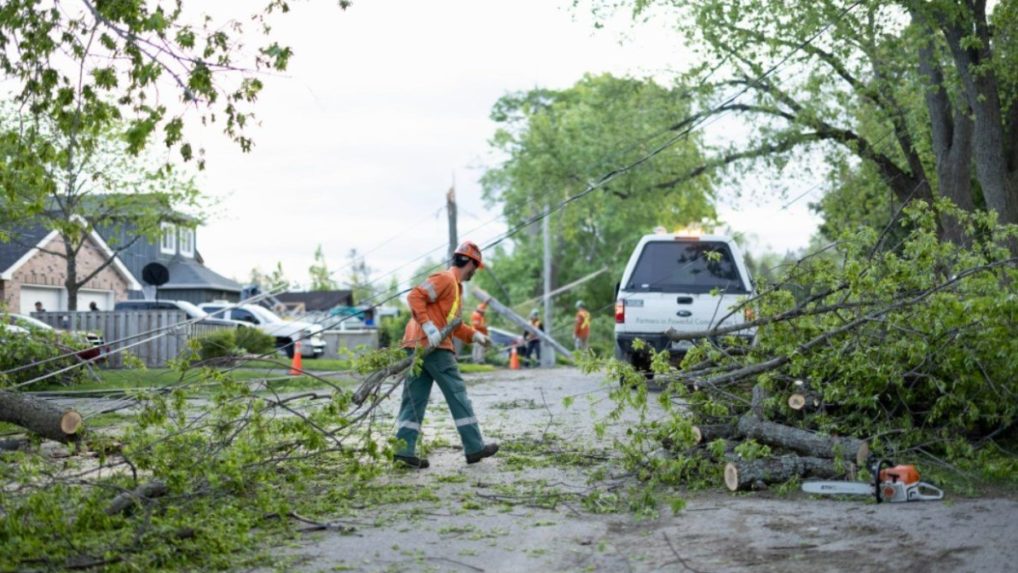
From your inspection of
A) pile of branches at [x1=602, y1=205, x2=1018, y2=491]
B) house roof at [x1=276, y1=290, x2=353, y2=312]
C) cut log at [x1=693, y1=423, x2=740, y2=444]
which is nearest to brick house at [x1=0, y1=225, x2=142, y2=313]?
house roof at [x1=276, y1=290, x2=353, y2=312]

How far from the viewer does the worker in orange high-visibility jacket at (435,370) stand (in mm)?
9680

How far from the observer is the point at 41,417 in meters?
8.66

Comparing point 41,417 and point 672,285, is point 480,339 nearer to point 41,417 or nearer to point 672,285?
point 41,417

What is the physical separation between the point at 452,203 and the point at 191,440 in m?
27.2

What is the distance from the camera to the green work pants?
971 centimetres

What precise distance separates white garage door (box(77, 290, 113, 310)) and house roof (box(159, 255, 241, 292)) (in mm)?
5780

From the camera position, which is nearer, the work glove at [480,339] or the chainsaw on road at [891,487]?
the chainsaw on road at [891,487]

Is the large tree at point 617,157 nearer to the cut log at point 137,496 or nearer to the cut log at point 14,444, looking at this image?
the cut log at point 14,444

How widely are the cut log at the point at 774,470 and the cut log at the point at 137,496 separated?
364cm

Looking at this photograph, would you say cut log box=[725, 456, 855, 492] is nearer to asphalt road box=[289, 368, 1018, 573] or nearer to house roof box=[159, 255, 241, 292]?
asphalt road box=[289, 368, 1018, 573]

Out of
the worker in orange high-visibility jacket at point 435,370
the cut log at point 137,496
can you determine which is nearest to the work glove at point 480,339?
the worker in orange high-visibility jacket at point 435,370

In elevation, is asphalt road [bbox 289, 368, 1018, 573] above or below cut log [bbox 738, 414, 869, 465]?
below

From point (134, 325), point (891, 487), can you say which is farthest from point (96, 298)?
point (891, 487)

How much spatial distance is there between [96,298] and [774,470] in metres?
41.0
